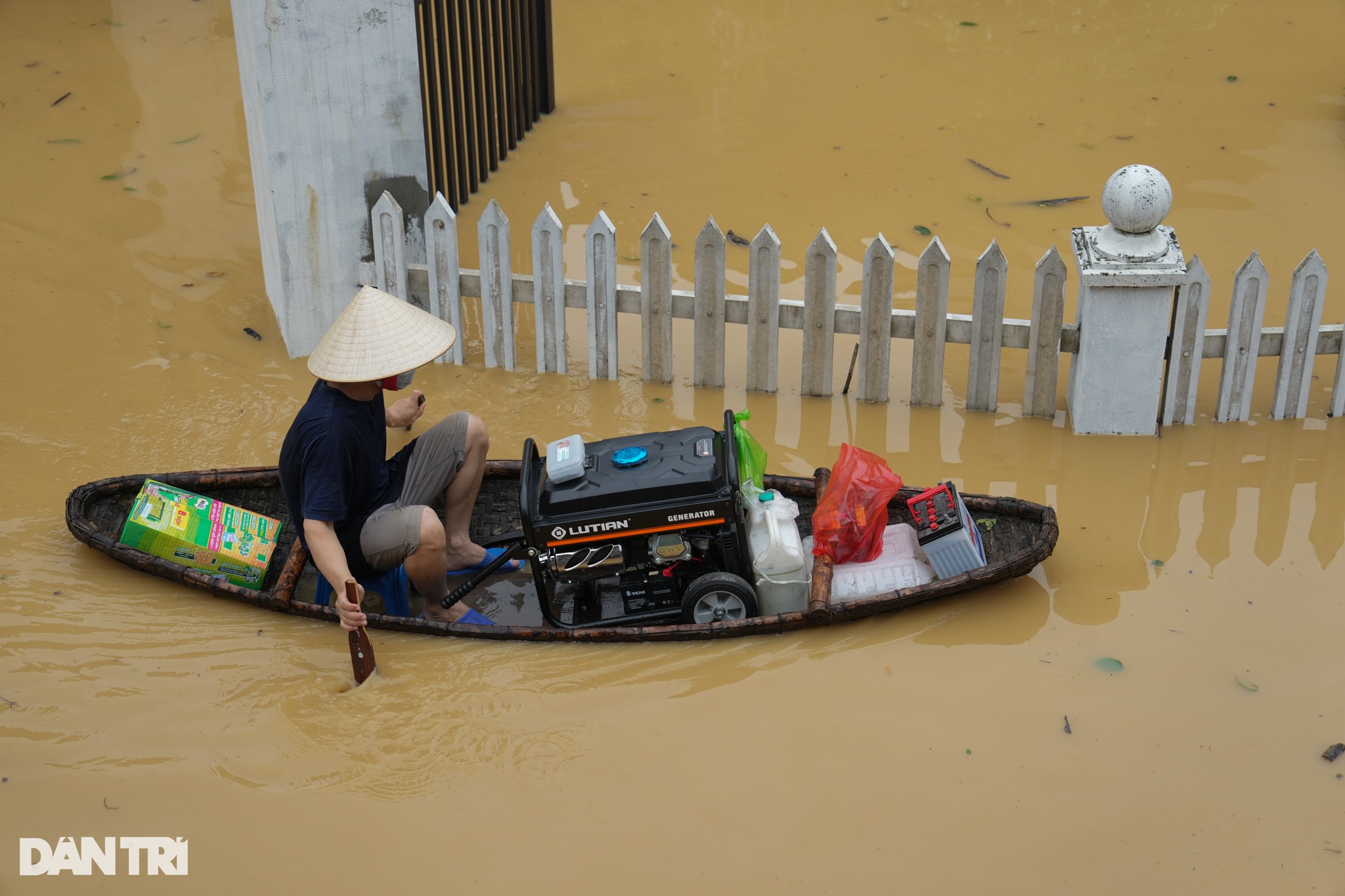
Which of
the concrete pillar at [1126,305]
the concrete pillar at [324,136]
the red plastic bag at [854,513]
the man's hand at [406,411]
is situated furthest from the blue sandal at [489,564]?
the concrete pillar at [1126,305]

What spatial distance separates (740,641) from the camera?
4.61m

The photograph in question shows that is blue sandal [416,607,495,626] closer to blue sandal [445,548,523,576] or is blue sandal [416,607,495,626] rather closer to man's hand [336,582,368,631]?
blue sandal [445,548,523,576]

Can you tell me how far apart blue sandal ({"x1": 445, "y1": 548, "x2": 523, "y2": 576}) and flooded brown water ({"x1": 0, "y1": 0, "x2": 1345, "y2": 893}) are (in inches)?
27.1

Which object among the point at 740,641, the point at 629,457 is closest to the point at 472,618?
the point at 629,457

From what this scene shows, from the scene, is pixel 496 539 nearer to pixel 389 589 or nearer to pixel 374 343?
pixel 389 589

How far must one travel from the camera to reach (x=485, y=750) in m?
4.15

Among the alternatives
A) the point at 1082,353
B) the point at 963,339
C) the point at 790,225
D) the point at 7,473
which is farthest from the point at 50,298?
the point at 1082,353

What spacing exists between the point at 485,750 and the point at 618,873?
0.71 metres

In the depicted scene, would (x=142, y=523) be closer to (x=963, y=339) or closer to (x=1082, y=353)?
(x=963, y=339)

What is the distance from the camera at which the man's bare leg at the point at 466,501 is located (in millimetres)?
5133

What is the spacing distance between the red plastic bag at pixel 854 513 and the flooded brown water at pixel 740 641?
33 cm

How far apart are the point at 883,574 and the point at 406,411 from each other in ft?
7.31

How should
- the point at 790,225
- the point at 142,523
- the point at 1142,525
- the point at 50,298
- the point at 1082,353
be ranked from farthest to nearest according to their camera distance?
the point at 790,225
the point at 50,298
the point at 1082,353
the point at 1142,525
the point at 142,523

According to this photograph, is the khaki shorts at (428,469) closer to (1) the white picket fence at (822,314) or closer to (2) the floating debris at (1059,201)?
(1) the white picket fence at (822,314)
